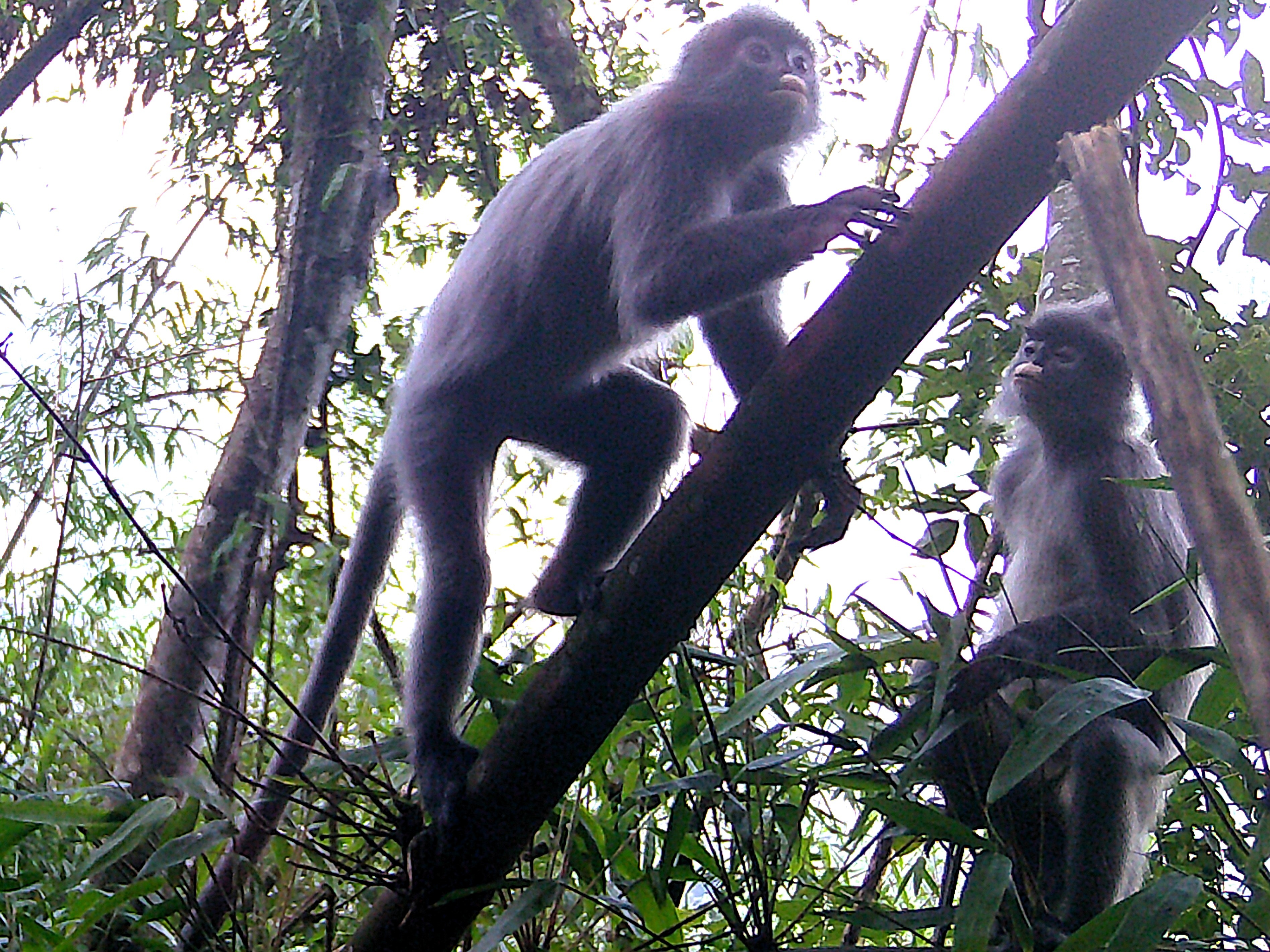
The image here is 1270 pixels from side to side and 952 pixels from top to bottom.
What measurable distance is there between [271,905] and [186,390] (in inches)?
82.9

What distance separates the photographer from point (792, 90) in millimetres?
2916

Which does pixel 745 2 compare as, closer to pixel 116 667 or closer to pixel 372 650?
pixel 372 650

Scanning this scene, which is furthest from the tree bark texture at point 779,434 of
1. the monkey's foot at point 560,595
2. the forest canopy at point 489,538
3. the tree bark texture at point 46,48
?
the tree bark texture at point 46,48

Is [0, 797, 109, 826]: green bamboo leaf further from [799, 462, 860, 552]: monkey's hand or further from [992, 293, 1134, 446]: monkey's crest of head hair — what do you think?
[992, 293, 1134, 446]: monkey's crest of head hair

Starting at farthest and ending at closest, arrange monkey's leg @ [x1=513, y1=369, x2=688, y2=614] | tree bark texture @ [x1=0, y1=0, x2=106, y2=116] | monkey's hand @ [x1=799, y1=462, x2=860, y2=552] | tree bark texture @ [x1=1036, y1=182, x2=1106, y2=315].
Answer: tree bark texture @ [x1=0, y1=0, x2=106, y2=116] < tree bark texture @ [x1=1036, y1=182, x2=1106, y2=315] < monkey's leg @ [x1=513, y1=369, x2=688, y2=614] < monkey's hand @ [x1=799, y1=462, x2=860, y2=552]

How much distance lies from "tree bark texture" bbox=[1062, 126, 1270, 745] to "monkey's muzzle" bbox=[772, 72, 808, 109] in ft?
5.77

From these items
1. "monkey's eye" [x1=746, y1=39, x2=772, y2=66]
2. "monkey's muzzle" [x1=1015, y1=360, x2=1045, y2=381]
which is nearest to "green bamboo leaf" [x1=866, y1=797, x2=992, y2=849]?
"monkey's muzzle" [x1=1015, y1=360, x2=1045, y2=381]

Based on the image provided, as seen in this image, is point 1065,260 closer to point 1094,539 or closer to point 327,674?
point 1094,539

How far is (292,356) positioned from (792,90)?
138 centimetres

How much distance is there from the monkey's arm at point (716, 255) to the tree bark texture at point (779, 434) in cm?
41

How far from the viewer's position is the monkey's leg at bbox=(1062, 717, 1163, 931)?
247 cm

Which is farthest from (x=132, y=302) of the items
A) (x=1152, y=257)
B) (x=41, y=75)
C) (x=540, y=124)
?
(x=1152, y=257)

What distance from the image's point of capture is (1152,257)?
1111 millimetres

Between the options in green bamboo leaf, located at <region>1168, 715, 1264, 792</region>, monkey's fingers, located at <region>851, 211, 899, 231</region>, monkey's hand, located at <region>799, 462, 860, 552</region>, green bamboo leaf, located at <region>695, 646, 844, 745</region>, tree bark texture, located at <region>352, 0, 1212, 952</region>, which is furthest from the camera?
monkey's hand, located at <region>799, 462, 860, 552</region>
